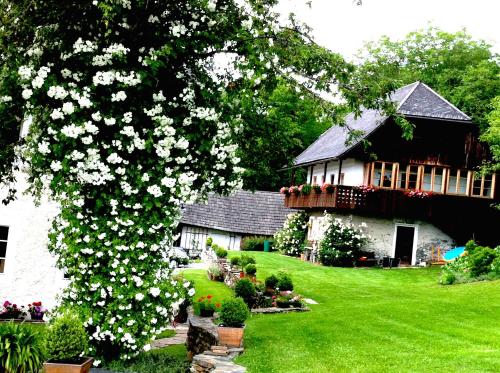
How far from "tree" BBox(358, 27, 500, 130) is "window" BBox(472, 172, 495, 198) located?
9822mm

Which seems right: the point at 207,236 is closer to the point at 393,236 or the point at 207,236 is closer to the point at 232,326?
the point at 393,236

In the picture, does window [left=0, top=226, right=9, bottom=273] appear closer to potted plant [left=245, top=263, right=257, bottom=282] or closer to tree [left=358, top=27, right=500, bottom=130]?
potted plant [left=245, top=263, right=257, bottom=282]

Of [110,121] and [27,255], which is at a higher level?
[110,121]

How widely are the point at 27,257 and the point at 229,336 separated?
8.07 meters

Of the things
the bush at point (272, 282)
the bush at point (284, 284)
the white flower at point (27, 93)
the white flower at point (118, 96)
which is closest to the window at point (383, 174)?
the bush at point (284, 284)

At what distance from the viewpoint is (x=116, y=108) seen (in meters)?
10.5

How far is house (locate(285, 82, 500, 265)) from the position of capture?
3023 centimetres

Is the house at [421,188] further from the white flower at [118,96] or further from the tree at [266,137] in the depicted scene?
the white flower at [118,96]

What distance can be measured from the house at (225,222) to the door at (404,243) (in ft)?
39.0

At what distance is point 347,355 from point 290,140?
15.9 ft

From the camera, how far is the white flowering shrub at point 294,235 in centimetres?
3656

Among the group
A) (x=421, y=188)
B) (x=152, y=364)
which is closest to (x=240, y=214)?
(x=421, y=188)

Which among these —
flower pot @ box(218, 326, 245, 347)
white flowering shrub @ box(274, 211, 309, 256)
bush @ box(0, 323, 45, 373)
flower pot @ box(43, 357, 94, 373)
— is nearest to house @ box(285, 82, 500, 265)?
white flowering shrub @ box(274, 211, 309, 256)

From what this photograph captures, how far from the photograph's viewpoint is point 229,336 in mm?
11305
